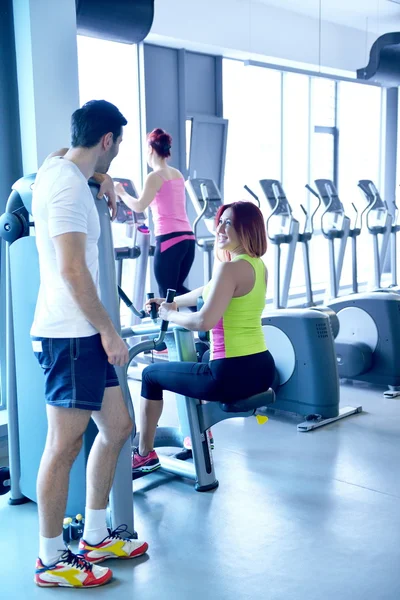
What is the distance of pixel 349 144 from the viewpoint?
10.2m

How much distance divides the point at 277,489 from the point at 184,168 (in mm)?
4769

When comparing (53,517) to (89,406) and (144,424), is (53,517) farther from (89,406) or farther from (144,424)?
(144,424)

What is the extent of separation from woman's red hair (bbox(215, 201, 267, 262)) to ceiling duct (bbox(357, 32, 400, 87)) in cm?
601

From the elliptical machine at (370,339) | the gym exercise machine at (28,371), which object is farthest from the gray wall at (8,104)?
the elliptical machine at (370,339)

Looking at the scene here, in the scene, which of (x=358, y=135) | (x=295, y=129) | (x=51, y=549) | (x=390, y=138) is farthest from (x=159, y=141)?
(x=390, y=138)

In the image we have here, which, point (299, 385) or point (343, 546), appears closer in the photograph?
point (343, 546)

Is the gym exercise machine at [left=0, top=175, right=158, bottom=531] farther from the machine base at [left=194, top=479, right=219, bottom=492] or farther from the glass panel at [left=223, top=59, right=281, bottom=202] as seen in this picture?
the glass panel at [left=223, top=59, right=281, bottom=202]

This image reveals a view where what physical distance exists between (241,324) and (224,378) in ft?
0.84

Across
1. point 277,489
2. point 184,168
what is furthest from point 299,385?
point 184,168

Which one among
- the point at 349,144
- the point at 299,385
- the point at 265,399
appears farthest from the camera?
the point at 349,144

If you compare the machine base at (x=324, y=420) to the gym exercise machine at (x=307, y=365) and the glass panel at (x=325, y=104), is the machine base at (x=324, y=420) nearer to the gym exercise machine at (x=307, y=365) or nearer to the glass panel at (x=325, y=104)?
the gym exercise machine at (x=307, y=365)

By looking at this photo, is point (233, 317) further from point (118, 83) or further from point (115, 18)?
point (118, 83)

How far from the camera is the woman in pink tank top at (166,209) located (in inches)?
189

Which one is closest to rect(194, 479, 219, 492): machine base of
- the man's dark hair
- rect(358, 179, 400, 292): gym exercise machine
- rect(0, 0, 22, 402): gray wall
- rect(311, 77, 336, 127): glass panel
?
rect(0, 0, 22, 402): gray wall
